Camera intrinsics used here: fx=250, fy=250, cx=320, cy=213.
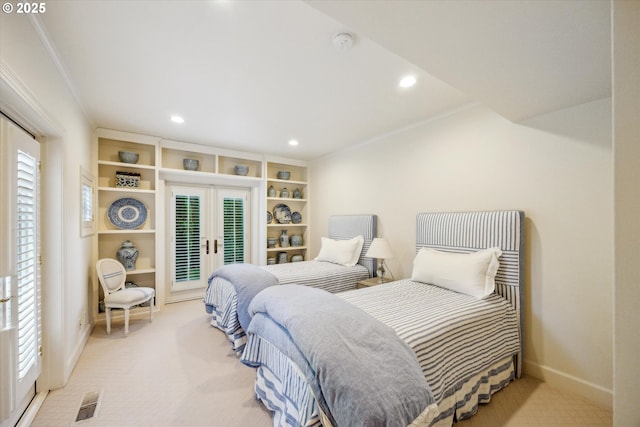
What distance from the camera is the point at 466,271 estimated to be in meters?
2.24

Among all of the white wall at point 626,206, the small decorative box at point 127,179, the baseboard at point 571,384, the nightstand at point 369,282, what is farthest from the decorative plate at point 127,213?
the baseboard at point 571,384

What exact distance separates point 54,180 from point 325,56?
92.1 inches

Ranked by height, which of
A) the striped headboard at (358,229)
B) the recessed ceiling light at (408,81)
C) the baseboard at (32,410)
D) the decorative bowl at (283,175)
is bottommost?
the baseboard at (32,410)

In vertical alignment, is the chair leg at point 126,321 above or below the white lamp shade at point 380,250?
below

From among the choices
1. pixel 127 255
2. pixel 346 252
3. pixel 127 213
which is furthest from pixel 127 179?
pixel 346 252

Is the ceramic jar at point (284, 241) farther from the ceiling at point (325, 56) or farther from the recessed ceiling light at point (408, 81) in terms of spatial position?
the recessed ceiling light at point (408, 81)

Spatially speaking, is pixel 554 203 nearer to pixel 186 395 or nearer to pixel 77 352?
pixel 186 395

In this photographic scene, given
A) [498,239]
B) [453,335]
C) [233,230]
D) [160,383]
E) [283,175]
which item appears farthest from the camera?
[283,175]

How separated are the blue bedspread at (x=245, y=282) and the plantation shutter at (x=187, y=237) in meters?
1.51

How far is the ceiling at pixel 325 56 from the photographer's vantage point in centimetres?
118

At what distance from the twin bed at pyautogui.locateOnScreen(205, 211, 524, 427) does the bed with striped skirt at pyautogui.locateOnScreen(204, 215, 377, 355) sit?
86 centimetres

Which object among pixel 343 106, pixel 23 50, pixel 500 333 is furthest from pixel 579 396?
pixel 23 50

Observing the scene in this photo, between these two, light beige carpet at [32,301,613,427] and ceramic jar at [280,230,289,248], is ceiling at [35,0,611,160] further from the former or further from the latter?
ceramic jar at [280,230,289,248]

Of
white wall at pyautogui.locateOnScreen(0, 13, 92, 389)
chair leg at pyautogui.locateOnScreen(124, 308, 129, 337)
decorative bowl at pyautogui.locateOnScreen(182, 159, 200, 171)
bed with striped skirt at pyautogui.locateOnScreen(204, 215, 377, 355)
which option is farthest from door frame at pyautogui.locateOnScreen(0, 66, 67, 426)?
decorative bowl at pyautogui.locateOnScreen(182, 159, 200, 171)
